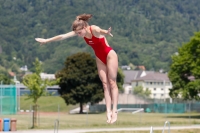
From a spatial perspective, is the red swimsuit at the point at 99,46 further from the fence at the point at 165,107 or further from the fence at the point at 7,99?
the fence at the point at 165,107

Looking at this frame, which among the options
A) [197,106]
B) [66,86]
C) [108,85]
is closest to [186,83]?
[197,106]

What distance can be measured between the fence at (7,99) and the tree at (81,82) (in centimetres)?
2014

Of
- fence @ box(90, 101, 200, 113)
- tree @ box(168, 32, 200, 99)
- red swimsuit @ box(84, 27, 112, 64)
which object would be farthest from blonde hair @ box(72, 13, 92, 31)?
fence @ box(90, 101, 200, 113)

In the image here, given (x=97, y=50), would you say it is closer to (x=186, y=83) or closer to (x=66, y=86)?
(x=186, y=83)

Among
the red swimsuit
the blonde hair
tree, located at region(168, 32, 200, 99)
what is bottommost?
the red swimsuit

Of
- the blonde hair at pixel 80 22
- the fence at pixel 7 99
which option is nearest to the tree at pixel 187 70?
the fence at pixel 7 99

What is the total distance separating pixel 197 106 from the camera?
9431 centimetres

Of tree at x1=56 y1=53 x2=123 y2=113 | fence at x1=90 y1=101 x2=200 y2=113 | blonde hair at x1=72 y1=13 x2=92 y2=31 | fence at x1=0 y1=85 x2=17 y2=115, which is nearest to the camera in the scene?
blonde hair at x1=72 y1=13 x2=92 y2=31

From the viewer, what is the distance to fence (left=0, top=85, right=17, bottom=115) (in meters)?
74.8

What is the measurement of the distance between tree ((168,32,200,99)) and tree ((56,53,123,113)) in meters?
22.4

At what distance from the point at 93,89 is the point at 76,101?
10.7ft

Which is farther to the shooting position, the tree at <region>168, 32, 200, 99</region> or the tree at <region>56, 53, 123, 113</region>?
the tree at <region>56, 53, 123, 113</region>

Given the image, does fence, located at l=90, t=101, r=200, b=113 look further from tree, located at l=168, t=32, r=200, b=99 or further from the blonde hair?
the blonde hair

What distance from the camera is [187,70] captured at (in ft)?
241
